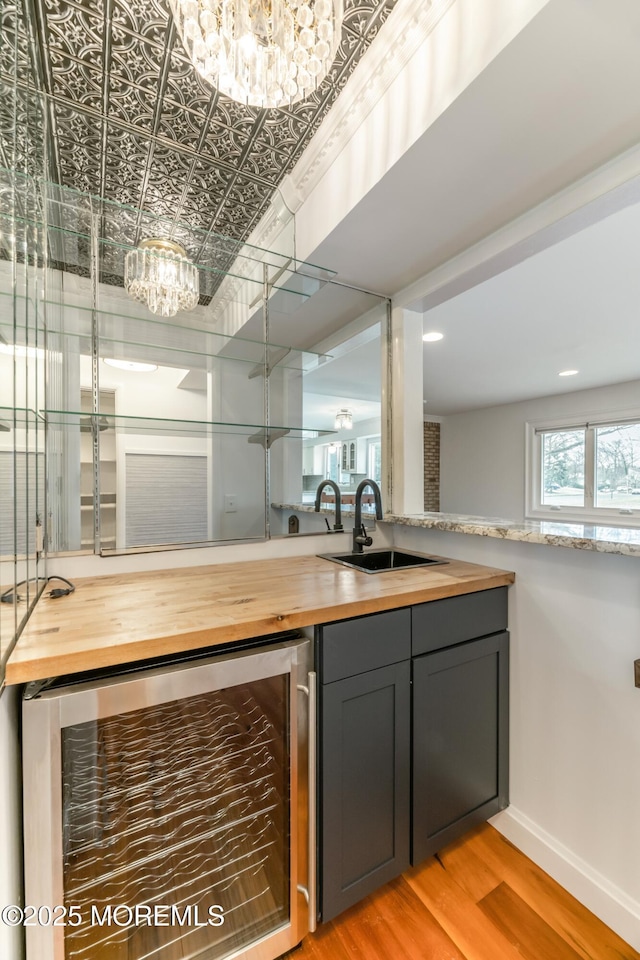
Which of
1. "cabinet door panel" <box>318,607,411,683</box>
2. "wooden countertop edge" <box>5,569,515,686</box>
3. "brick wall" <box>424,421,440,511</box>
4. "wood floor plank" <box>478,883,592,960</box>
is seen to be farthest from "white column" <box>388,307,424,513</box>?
"brick wall" <box>424,421,440,511</box>

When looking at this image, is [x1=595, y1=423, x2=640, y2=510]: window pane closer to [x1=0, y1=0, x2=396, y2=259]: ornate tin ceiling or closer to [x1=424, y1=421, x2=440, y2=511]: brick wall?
[x1=424, y1=421, x2=440, y2=511]: brick wall

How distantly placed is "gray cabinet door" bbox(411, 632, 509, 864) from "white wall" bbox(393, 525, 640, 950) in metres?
0.08

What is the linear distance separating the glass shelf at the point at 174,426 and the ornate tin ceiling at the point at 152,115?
2.67 ft

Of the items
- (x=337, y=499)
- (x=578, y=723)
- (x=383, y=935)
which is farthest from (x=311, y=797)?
(x=337, y=499)

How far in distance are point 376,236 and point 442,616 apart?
140 centimetres

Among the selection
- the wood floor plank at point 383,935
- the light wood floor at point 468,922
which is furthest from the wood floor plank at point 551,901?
the wood floor plank at point 383,935

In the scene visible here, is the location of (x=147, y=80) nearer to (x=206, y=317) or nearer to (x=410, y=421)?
(x=206, y=317)

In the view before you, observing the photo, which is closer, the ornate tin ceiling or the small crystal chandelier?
the ornate tin ceiling

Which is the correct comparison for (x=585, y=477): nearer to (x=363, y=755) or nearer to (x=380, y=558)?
(x=380, y=558)

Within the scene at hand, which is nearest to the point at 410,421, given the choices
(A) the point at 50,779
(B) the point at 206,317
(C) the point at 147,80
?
(B) the point at 206,317

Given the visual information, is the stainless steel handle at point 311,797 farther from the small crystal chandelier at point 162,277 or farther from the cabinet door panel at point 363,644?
the small crystal chandelier at point 162,277

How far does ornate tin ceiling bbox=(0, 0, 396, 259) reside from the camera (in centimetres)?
107

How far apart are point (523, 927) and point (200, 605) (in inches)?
53.3

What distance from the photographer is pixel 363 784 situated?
1.17 meters
